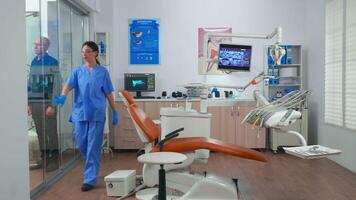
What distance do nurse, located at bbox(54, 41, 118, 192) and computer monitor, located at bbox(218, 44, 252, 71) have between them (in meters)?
1.28

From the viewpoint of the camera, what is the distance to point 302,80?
5844 millimetres

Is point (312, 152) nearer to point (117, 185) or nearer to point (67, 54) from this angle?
point (117, 185)

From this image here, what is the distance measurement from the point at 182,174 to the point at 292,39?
3802mm

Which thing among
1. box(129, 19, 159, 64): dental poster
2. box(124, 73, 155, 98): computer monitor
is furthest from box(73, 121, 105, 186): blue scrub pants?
box(129, 19, 159, 64): dental poster

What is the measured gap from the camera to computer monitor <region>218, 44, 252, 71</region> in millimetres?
3391

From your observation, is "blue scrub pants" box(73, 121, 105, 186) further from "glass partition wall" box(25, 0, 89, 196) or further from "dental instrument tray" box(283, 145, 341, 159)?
"dental instrument tray" box(283, 145, 341, 159)

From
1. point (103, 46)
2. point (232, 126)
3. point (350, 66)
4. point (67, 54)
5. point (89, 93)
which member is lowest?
point (232, 126)

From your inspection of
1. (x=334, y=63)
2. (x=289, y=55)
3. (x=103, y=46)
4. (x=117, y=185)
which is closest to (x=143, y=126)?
(x=117, y=185)

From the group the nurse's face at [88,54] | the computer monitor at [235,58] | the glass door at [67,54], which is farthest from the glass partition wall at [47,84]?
the computer monitor at [235,58]

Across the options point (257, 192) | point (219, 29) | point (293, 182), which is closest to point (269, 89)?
point (219, 29)

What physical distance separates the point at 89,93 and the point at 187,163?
1293 mm

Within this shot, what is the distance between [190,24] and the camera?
19.3 ft

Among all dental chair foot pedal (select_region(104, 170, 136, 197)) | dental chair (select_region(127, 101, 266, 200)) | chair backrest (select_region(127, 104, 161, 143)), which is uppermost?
chair backrest (select_region(127, 104, 161, 143))

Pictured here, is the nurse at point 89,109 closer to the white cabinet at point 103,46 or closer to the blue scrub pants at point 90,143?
the blue scrub pants at point 90,143
